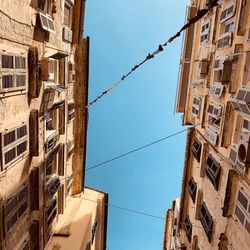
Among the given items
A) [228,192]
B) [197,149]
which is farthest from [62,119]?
[228,192]

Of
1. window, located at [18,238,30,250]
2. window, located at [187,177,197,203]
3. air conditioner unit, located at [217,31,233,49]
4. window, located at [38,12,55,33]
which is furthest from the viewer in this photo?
window, located at [187,177,197,203]

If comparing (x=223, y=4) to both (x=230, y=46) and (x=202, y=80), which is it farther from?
(x=202, y=80)

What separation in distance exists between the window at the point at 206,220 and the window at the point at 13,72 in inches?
389

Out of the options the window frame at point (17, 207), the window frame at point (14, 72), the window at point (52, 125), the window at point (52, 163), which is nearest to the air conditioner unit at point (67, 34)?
the window at point (52, 125)

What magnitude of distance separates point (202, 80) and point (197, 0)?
5461 mm

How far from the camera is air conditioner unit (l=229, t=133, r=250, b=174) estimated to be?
8812mm

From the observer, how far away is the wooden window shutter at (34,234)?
11569 mm

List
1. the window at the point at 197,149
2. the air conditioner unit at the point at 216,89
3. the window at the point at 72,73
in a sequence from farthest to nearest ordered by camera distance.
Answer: the window at the point at 72,73
the window at the point at 197,149
the air conditioner unit at the point at 216,89

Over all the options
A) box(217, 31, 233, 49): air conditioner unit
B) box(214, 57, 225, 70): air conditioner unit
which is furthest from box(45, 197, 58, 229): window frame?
box(217, 31, 233, 49): air conditioner unit

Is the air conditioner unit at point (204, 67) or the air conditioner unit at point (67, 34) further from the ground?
the air conditioner unit at point (67, 34)

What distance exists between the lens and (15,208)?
960cm

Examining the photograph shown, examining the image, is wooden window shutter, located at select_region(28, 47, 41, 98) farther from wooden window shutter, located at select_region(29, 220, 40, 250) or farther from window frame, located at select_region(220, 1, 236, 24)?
window frame, located at select_region(220, 1, 236, 24)

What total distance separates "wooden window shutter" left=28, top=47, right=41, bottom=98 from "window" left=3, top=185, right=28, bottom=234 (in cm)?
372

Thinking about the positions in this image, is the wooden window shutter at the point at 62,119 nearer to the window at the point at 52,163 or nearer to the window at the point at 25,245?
the window at the point at 52,163
